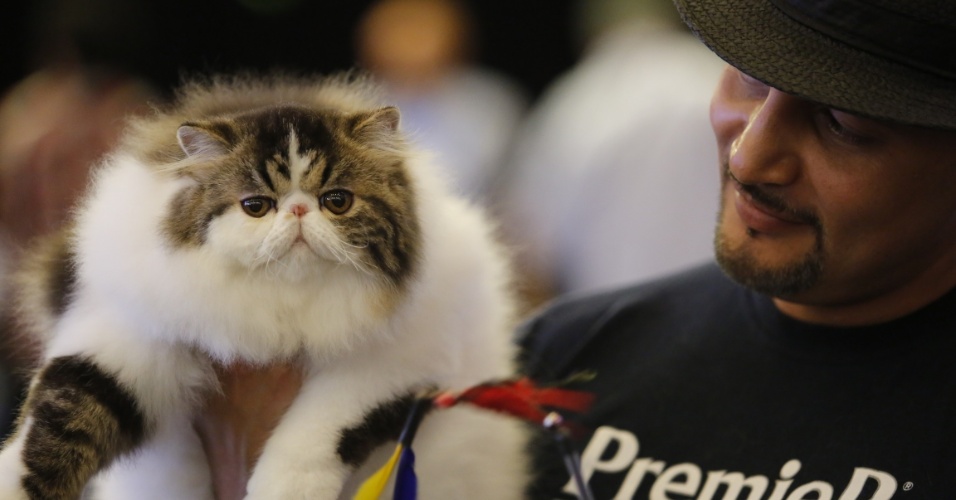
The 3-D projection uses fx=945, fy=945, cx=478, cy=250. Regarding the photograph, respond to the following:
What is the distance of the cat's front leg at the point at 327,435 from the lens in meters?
1.19

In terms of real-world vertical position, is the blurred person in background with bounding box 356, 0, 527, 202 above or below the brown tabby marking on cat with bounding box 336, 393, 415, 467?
below

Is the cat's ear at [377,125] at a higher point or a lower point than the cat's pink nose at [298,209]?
higher

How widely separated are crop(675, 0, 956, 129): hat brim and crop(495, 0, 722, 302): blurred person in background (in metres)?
1.30

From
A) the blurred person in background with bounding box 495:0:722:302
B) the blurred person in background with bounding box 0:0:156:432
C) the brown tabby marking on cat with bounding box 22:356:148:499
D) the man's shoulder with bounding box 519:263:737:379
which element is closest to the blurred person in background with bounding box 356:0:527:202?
the blurred person in background with bounding box 495:0:722:302

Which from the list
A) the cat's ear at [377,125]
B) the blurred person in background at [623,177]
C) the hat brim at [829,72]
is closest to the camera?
the hat brim at [829,72]

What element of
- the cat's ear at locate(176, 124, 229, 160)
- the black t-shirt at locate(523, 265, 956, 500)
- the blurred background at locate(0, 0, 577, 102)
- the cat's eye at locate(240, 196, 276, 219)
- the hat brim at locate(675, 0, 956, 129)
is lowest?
the blurred background at locate(0, 0, 577, 102)

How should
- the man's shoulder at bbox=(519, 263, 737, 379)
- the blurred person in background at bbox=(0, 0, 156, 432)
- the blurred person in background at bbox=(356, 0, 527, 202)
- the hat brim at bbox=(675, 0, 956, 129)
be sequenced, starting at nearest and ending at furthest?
the hat brim at bbox=(675, 0, 956, 129)
the man's shoulder at bbox=(519, 263, 737, 379)
the blurred person in background at bbox=(0, 0, 156, 432)
the blurred person in background at bbox=(356, 0, 527, 202)

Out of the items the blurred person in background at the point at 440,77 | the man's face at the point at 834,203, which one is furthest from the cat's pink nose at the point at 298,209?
the blurred person in background at the point at 440,77

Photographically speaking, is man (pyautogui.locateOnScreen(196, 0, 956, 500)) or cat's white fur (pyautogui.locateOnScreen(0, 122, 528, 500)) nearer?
man (pyautogui.locateOnScreen(196, 0, 956, 500))

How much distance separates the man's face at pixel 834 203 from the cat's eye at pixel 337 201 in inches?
20.4

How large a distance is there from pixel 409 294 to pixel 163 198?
35cm

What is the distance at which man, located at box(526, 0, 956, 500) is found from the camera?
1093mm

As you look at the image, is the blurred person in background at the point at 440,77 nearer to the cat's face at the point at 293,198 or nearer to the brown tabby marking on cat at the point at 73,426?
the cat's face at the point at 293,198

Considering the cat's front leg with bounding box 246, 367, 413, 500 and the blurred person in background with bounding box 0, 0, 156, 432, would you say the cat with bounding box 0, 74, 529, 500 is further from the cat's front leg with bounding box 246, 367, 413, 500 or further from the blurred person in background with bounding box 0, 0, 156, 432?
the blurred person in background with bounding box 0, 0, 156, 432
